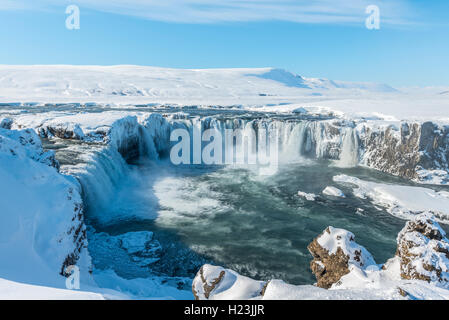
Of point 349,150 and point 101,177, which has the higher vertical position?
point 349,150

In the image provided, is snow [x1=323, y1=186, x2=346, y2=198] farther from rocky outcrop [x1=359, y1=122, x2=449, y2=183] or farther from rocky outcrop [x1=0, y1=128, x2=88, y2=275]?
rocky outcrop [x1=0, y1=128, x2=88, y2=275]

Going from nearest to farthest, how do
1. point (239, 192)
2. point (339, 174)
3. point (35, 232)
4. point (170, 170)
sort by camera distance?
1. point (35, 232)
2. point (239, 192)
3. point (339, 174)
4. point (170, 170)

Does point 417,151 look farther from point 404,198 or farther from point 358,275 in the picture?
point 358,275

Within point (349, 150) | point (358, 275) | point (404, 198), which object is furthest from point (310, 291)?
point (349, 150)

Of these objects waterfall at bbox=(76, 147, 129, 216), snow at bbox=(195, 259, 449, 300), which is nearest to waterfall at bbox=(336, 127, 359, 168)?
waterfall at bbox=(76, 147, 129, 216)

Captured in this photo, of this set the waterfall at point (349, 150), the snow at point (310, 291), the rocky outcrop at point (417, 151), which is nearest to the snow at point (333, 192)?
the rocky outcrop at point (417, 151)
